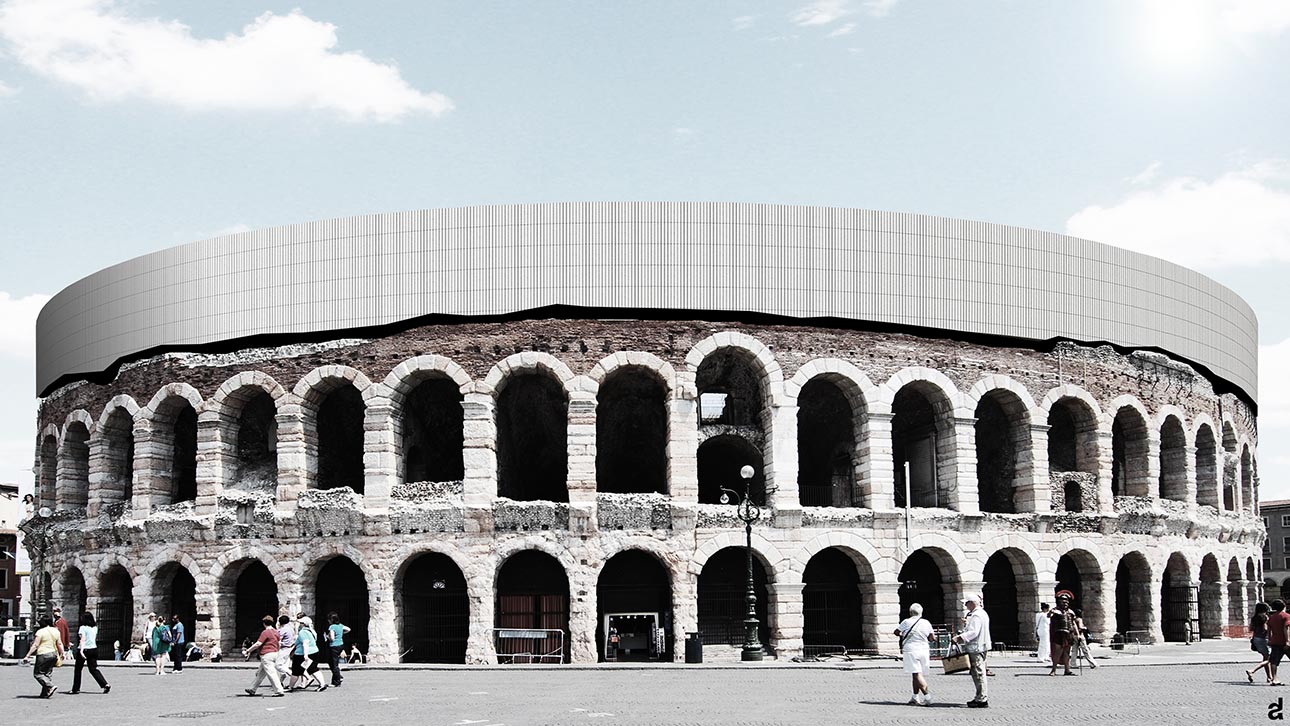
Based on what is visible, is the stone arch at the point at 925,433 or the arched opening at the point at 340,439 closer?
the stone arch at the point at 925,433

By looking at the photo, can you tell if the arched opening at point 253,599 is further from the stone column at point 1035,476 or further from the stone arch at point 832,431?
the stone column at point 1035,476

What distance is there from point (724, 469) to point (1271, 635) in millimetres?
19455

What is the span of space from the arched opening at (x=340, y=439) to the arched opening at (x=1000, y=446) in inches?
693

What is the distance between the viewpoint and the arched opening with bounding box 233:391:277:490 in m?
33.5

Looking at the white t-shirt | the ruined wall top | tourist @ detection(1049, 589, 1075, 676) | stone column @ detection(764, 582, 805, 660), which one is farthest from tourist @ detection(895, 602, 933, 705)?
the ruined wall top

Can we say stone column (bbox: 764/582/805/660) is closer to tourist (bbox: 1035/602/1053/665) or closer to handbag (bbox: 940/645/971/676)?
tourist (bbox: 1035/602/1053/665)

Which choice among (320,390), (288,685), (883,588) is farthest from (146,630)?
(883,588)

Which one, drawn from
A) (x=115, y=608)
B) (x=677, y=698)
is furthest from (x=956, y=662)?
(x=115, y=608)

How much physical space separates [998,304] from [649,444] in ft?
34.8

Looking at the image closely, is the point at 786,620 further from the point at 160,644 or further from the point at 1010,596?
the point at 160,644

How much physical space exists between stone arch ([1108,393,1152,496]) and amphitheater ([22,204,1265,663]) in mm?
104

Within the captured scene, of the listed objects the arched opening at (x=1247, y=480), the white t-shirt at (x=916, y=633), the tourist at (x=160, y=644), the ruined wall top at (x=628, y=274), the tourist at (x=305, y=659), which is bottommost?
the tourist at (x=160, y=644)

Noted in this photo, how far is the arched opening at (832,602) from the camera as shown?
107 ft

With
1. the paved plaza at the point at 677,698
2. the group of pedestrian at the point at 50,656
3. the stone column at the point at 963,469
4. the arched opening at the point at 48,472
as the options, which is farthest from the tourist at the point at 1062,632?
the arched opening at the point at 48,472
